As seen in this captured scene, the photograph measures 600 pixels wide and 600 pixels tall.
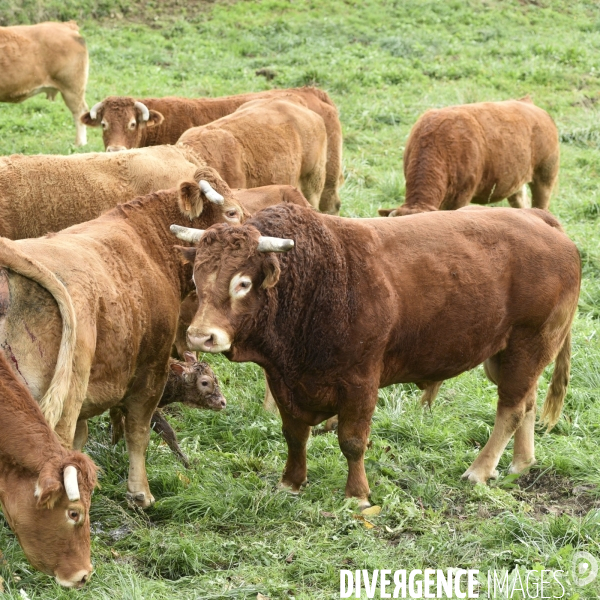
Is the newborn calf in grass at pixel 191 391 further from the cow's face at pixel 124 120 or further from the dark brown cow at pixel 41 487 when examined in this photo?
the cow's face at pixel 124 120

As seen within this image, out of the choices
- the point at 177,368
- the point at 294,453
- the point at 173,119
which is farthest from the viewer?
the point at 173,119

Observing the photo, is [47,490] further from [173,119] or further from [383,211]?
[173,119]

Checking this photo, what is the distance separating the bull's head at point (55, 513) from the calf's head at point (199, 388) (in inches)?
87.8

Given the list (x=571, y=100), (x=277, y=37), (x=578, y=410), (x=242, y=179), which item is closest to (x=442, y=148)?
(x=242, y=179)

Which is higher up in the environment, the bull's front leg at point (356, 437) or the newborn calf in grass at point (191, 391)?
the bull's front leg at point (356, 437)

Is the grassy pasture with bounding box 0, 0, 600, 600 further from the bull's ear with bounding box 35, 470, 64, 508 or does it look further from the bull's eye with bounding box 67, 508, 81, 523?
the bull's ear with bounding box 35, 470, 64, 508

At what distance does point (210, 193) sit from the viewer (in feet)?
21.2

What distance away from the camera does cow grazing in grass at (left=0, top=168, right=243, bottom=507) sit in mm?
4816

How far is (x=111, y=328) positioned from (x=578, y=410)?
390 cm

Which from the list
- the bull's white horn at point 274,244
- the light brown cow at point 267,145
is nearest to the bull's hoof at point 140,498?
the bull's white horn at point 274,244

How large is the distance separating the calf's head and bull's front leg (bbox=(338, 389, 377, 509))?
4.73 feet

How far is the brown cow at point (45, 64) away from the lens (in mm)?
13992

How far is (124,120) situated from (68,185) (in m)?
3.93

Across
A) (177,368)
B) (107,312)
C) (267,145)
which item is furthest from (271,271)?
(267,145)
